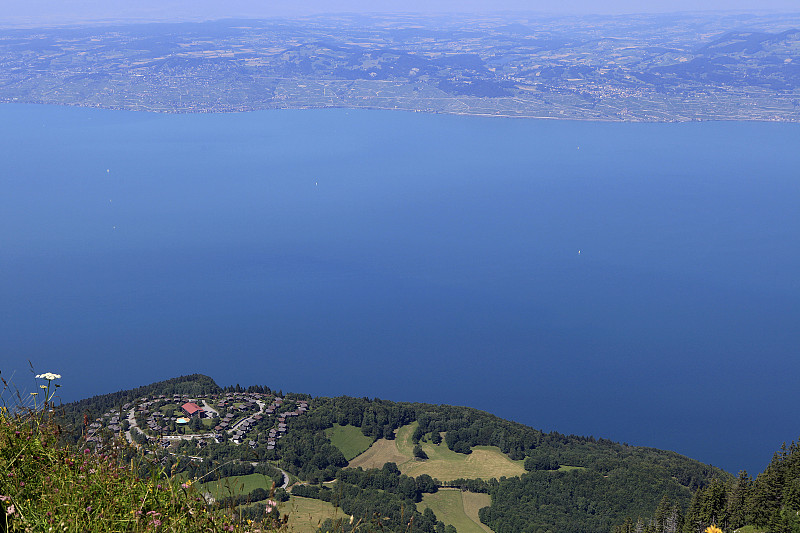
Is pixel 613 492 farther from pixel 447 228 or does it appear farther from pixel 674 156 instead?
pixel 674 156

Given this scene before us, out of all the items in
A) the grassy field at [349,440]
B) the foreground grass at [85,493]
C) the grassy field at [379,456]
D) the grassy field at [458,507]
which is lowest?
the grassy field at [379,456]

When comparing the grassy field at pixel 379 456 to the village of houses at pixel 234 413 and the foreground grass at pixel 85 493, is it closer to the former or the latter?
the village of houses at pixel 234 413

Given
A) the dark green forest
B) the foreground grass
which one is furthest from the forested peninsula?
the foreground grass

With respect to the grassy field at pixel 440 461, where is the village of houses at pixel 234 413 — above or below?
above

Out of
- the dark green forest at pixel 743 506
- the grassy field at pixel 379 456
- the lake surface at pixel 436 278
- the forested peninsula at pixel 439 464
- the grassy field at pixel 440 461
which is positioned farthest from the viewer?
the lake surface at pixel 436 278

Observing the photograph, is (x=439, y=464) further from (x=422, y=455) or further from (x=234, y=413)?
(x=234, y=413)

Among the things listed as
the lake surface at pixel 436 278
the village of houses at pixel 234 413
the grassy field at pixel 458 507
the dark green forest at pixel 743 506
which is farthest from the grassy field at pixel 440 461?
the dark green forest at pixel 743 506
